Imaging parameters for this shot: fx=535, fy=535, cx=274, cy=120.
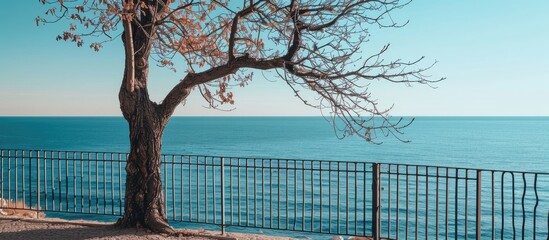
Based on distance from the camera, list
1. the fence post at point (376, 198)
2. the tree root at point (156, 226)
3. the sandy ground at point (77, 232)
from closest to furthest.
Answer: the fence post at point (376, 198) → the sandy ground at point (77, 232) → the tree root at point (156, 226)

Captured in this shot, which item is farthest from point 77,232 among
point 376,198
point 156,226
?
point 376,198

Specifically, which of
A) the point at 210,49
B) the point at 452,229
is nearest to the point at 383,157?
the point at 452,229

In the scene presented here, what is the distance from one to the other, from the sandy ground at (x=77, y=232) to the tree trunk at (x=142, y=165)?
278 millimetres

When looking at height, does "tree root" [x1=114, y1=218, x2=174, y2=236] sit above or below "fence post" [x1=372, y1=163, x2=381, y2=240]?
below

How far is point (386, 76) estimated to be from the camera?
8.41m

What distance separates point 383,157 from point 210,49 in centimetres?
6016

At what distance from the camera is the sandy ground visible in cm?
934

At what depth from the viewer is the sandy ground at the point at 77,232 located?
30.7 feet

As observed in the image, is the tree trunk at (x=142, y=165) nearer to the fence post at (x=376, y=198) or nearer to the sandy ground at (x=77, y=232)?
the sandy ground at (x=77, y=232)

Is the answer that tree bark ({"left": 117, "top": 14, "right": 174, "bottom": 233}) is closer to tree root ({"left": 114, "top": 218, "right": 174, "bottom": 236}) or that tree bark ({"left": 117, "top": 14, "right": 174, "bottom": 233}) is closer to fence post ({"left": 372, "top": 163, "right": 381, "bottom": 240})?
tree root ({"left": 114, "top": 218, "right": 174, "bottom": 236})

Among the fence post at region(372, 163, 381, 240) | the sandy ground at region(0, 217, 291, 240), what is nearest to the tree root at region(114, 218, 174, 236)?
the sandy ground at region(0, 217, 291, 240)

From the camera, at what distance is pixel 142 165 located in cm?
982

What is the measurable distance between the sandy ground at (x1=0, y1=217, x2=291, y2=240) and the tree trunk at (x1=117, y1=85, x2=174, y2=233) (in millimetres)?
278

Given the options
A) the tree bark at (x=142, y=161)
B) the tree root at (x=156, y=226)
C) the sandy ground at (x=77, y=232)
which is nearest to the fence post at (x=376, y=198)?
the sandy ground at (x=77, y=232)
